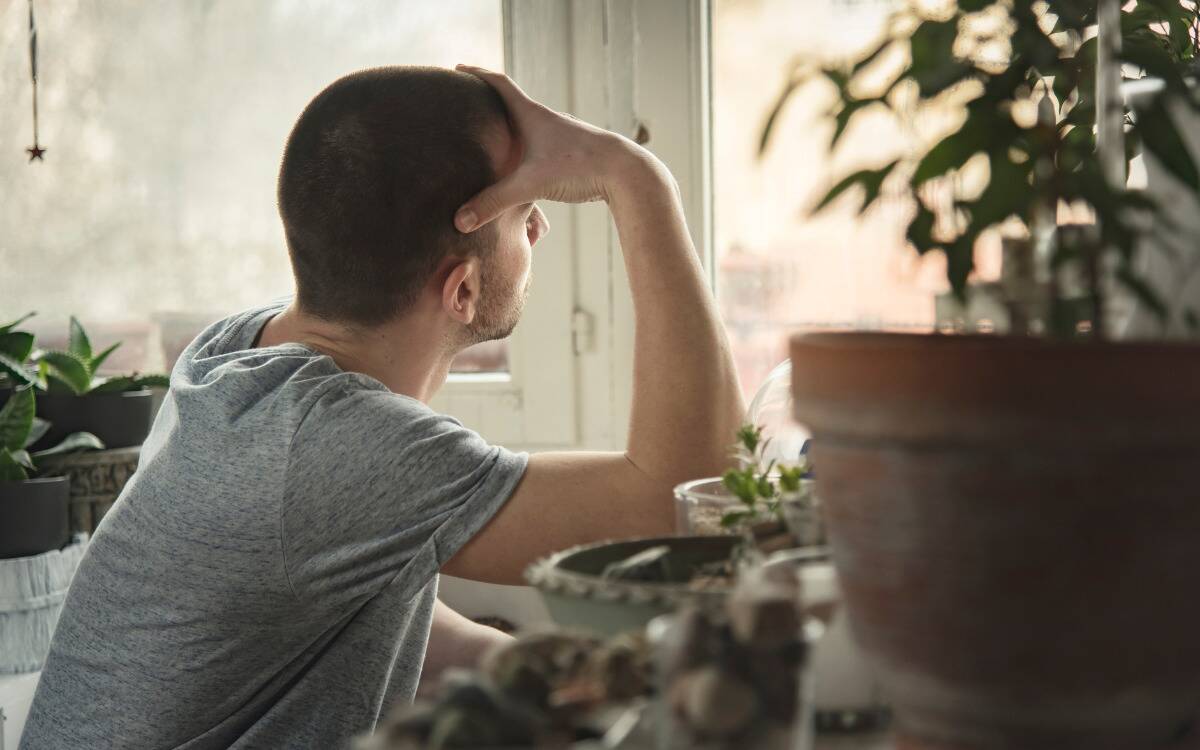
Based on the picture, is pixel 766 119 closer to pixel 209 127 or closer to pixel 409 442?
pixel 409 442

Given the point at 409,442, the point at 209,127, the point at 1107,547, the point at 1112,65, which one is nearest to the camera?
the point at 1107,547

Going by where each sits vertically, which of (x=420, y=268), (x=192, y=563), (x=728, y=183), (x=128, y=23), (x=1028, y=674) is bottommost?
(x=192, y=563)

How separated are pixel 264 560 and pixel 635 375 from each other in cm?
39

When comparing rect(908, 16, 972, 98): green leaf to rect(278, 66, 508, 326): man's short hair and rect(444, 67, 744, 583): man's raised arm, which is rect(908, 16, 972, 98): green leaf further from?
rect(278, 66, 508, 326): man's short hair

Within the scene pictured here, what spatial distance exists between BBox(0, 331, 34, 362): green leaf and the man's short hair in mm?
750

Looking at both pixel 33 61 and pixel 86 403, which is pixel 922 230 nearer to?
pixel 86 403

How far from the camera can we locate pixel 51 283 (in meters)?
2.20

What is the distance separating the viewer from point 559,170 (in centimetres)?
126

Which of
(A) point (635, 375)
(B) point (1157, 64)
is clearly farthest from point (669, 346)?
(B) point (1157, 64)

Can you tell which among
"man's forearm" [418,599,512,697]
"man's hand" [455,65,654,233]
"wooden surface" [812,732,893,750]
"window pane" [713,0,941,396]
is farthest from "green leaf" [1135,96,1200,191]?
"window pane" [713,0,941,396]

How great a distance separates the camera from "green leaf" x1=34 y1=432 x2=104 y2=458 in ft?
5.90

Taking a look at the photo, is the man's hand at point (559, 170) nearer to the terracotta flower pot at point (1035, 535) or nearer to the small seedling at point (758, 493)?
the small seedling at point (758, 493)

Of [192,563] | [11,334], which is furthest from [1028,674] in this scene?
[11,334]

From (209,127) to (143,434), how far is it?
0.55m
